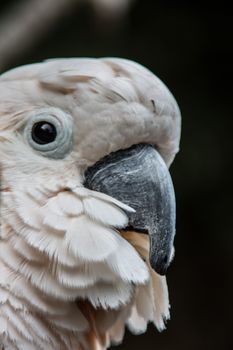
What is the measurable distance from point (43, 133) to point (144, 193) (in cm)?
32

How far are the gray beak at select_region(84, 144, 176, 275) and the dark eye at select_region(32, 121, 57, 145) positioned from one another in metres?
0.14

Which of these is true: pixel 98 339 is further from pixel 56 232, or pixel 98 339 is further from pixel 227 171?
pixel 227 171

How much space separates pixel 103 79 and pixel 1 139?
1.05 feet

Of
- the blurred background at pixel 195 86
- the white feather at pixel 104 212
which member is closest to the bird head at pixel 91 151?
the white feather at pixel 104 212

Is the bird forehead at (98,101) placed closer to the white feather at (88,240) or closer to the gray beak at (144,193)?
the gray beak at (144,193)

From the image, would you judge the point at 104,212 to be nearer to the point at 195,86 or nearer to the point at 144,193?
the point at 144,193

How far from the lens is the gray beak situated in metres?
1.64

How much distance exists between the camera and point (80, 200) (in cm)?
161

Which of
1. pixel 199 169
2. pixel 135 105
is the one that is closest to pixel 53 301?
pixel 135 105

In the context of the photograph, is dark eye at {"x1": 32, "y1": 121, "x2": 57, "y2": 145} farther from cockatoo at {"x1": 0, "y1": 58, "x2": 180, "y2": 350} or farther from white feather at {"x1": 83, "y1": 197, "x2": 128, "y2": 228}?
white feather at {"x1": 83, "y1": 197, "x2": 128, "y2": 228}

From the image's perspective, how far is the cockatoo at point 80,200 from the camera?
1565mm

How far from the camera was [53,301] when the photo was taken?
1.60 m

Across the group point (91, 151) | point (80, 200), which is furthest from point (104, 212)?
point (91, 151)

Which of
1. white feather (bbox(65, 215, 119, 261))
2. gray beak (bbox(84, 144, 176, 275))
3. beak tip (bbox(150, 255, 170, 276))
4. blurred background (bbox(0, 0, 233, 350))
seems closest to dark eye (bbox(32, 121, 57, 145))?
gray beak (bbox(84, 144, 176, 275))
